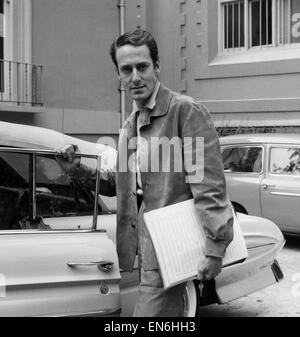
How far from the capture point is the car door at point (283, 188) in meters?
7.95

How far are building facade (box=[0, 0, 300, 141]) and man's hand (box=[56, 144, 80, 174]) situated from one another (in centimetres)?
825

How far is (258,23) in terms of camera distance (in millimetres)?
13086

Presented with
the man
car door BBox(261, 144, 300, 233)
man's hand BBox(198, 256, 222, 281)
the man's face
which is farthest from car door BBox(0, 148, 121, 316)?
car door BBox(261, 144, 300, 233)

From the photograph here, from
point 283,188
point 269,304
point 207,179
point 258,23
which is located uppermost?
point 258,23

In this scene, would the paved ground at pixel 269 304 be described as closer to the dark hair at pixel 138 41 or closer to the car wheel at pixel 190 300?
the car wheel at pixel 190 300

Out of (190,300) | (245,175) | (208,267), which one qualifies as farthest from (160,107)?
(245,175)

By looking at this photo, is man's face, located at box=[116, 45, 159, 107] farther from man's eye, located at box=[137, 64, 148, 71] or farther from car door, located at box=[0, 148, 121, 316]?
car door, located at box=[0, 148, 121, 316]

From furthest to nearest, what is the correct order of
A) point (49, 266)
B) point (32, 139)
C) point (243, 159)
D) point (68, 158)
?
point (243, 159) < point (32, 139) < point (68, 158) < point (49, 266)

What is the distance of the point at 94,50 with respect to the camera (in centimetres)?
1297

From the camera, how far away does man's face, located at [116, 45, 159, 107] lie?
2.60 metres

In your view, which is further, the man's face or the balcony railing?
the balcony railing

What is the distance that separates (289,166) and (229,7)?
20.8ft

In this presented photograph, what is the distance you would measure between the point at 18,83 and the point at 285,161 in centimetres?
565

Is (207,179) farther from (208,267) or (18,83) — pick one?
(18,83)
